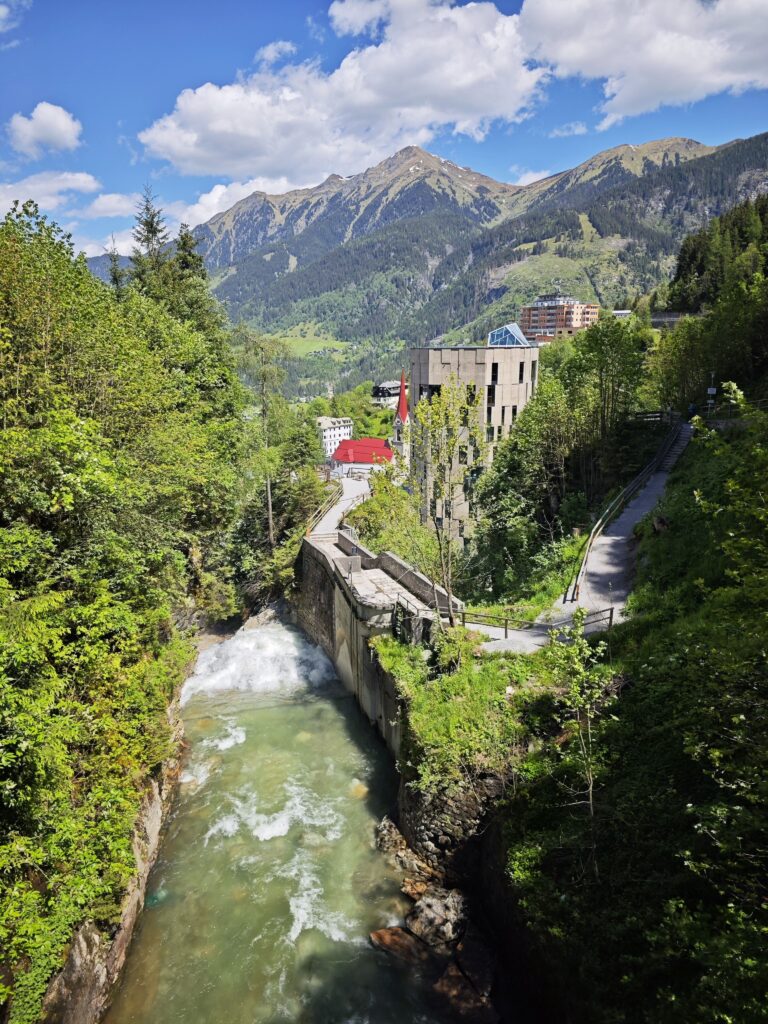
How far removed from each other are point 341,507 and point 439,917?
94.6 ft

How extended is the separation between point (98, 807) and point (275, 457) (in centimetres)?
2879

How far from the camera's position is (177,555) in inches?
725

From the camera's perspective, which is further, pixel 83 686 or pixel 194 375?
pixel 194 375

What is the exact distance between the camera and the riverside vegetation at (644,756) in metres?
7.93

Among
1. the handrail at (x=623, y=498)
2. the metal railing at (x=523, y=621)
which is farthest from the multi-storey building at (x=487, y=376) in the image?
the metal railing at (x=523, y=621)

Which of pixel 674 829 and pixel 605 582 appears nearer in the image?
pixel 674 829

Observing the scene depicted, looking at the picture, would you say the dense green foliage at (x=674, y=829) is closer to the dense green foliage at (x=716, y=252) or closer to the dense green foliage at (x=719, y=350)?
the dense green foliage at (x=719, y=350)

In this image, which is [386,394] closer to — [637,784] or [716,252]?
[716,252]

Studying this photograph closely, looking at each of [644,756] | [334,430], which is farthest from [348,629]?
[334,430]

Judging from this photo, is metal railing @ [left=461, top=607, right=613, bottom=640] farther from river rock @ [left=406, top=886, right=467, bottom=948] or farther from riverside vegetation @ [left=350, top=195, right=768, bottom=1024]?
river rock @ [left=406, top=886, right=467, bottom=948]

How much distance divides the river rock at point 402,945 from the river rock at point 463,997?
2.17ft

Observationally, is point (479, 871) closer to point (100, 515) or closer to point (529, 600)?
point (529, 600)

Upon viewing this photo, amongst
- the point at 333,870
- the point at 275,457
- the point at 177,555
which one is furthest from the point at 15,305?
the point at 275,457

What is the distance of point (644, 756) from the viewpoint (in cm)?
1149
